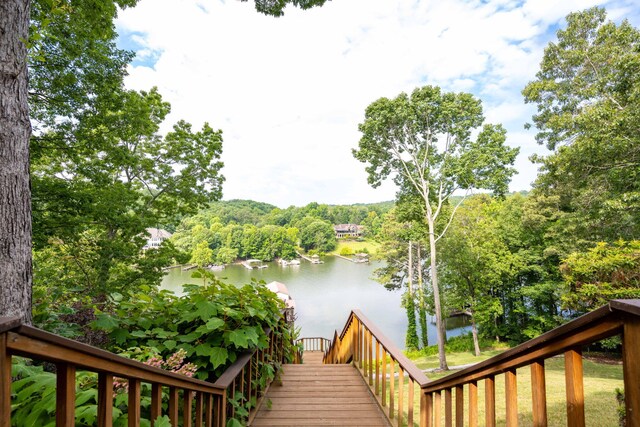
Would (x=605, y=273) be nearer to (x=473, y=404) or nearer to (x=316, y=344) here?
(x=316, y=344)

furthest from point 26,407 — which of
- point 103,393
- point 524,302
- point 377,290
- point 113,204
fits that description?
point 377,290

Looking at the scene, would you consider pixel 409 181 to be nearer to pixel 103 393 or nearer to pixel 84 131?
pixel 84 131

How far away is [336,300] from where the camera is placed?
22359 millimetres

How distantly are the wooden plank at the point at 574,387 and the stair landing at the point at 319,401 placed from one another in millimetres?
1967

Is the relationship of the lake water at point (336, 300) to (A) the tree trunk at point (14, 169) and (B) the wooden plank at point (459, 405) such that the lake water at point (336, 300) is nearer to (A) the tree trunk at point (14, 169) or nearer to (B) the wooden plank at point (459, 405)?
(A) the tree trunk at point (14, 169)

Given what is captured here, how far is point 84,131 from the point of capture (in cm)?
561

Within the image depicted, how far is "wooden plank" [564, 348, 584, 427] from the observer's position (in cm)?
86

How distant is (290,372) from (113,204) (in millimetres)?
5238

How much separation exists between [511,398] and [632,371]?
2.03 feet

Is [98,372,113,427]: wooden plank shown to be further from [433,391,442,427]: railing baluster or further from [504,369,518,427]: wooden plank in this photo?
[433,391,442,427]: railing baluster

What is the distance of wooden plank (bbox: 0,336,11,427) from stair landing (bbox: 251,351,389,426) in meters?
2.25

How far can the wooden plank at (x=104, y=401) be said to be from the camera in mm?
845

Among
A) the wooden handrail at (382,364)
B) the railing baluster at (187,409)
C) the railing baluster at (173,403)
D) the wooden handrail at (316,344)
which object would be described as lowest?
the wooden handrail at (316,344)

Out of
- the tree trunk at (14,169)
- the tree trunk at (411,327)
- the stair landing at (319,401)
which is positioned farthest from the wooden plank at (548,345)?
the tree trunk at (411,327)
